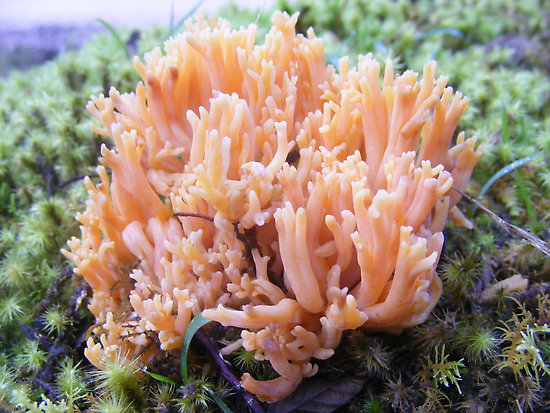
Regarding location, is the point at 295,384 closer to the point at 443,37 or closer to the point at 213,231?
the point at 213,231

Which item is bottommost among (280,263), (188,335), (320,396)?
(320,396)

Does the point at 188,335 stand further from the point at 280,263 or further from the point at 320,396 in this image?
the point at 320,396

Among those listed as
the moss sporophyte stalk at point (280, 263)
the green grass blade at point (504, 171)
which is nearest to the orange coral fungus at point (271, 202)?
the moss sporophyte stalk at point (280, 263)

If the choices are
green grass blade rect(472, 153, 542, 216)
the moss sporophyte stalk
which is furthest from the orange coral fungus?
green grass blade rect(472, 153, 542, 216)

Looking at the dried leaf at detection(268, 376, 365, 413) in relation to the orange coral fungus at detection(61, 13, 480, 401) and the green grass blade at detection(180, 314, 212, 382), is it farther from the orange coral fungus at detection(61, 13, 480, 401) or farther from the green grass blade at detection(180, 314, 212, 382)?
the green grass blade at detection(180, 314, 212, 382)

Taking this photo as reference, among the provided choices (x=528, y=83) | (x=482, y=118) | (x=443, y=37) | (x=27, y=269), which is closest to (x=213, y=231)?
(x=27, y=269)

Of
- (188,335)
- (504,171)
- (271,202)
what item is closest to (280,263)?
(271,202)
